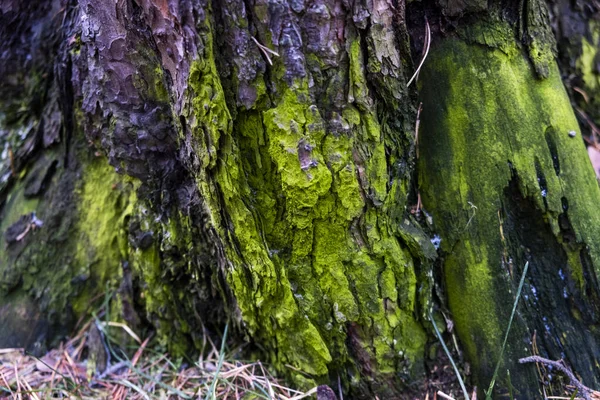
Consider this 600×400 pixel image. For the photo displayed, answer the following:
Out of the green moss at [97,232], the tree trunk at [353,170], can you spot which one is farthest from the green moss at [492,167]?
the green moss at [97,232]

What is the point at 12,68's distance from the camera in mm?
1613

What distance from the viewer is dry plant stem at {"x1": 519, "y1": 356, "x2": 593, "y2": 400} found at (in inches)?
43.7

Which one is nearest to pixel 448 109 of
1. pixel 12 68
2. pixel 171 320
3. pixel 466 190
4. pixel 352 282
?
pixel 466 190

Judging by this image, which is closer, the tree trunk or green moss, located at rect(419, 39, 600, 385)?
the tree trunk

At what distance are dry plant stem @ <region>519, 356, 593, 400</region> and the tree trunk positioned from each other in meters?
0.04

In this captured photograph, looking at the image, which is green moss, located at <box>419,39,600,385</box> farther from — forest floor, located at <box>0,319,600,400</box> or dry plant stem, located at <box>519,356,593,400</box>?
forest floor, located at <box>0,319,600,400</box>

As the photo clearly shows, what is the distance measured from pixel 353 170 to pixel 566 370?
0.78 meters

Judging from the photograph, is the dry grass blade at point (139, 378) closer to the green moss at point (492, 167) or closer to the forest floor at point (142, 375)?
the forest floor at point (142, 375)

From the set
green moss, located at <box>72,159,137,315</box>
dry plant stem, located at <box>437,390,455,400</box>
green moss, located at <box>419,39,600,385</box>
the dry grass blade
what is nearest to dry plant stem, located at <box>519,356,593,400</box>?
green moss, located at <box>419,39,600,385</box>

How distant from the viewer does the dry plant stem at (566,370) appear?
111cm

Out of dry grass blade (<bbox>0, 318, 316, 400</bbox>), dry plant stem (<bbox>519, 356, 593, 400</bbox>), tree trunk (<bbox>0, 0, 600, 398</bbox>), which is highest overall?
tree trunk (<bbox>0, 0, 600, 398</bbox>)

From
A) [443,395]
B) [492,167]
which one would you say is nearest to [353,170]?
[492,167]

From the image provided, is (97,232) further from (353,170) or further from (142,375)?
(353,170)

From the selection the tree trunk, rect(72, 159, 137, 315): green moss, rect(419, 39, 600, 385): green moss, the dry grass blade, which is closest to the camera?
the tree trunk
